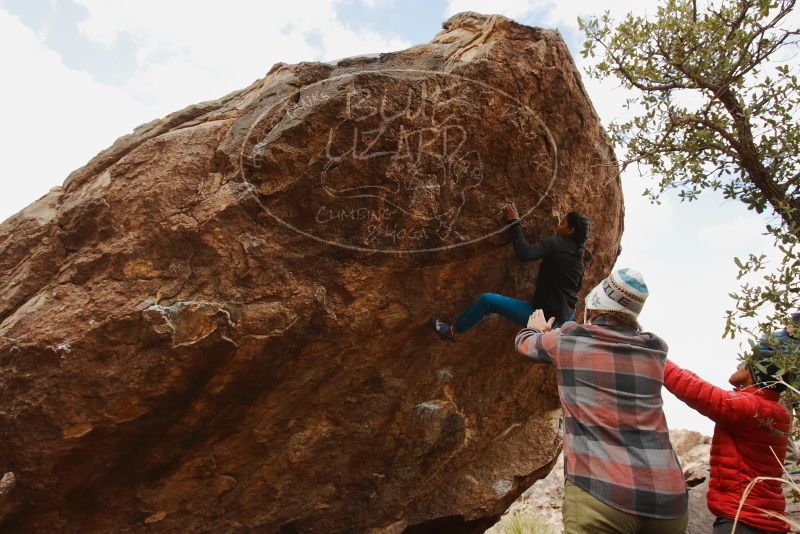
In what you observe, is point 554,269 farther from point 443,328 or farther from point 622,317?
point 622,317

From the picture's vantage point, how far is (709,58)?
577 cm

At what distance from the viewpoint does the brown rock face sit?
15.6 ft

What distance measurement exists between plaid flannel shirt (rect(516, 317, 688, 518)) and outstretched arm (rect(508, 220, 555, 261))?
1.75m

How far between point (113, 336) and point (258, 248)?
1.30 meters

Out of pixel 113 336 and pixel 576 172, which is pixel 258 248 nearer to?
pixel 113 336

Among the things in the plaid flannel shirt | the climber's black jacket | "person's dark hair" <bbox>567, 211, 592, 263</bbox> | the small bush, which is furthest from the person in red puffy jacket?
the small bush

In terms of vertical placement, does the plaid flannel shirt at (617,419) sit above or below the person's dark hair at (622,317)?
below

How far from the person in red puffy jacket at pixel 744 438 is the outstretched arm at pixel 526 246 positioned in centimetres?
168

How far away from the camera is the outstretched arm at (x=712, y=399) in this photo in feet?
14.1

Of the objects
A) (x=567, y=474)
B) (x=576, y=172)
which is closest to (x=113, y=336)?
(x=567, y=474)

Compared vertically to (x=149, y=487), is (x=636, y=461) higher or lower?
higher

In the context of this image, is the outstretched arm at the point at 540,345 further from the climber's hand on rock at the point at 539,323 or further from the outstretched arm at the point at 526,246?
the outstretched arm at the point at 526,246

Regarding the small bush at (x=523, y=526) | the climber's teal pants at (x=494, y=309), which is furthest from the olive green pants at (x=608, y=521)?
the small bush at (x=523, y=526)

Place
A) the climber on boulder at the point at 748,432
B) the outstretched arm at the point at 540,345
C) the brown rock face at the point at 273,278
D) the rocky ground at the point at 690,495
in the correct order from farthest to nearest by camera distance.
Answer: the rocky ground at the point at 690,495, the brown rock face at the point at 273,278, the climber on boulder at the point at 748,432, the outstretched arm at the point at 540,345
